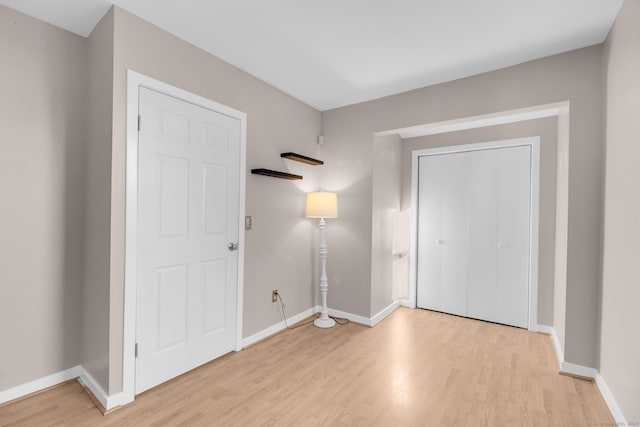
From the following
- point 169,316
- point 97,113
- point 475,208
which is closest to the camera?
point 97,113

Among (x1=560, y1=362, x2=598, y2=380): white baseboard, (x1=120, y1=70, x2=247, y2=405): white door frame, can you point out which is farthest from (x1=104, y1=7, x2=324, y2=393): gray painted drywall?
(x1=560, y1=362, x2=598, y2=380): white baseboard

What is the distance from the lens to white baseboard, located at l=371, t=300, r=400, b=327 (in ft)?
11.1

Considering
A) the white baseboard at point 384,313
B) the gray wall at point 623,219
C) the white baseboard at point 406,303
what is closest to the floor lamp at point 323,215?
the white baseboard at point 384,313

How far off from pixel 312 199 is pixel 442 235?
1.80 metres

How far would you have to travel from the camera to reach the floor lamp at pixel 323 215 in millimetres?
3166

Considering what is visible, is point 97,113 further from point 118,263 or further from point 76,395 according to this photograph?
point 76,395

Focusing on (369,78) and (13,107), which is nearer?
(13,107)

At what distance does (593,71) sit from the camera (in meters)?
2.24

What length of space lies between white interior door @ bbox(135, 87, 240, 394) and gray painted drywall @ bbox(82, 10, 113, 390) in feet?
0.60

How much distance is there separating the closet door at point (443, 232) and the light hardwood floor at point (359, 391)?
0.84 meters

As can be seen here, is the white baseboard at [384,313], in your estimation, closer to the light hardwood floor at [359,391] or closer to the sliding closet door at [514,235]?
the light hardwood floor at [359,391]

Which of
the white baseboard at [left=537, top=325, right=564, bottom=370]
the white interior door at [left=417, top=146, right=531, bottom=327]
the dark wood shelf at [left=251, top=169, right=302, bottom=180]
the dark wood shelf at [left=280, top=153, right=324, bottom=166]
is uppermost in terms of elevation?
the dark wood shelf at [left=280, top=153, right=324, bottom=166]

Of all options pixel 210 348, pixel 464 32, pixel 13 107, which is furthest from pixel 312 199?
pixel 13 107

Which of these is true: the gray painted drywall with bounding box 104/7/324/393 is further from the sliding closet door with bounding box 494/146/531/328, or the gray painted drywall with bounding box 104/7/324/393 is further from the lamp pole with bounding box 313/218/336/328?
the sliding closet door with bounding box 494/146/531/328
